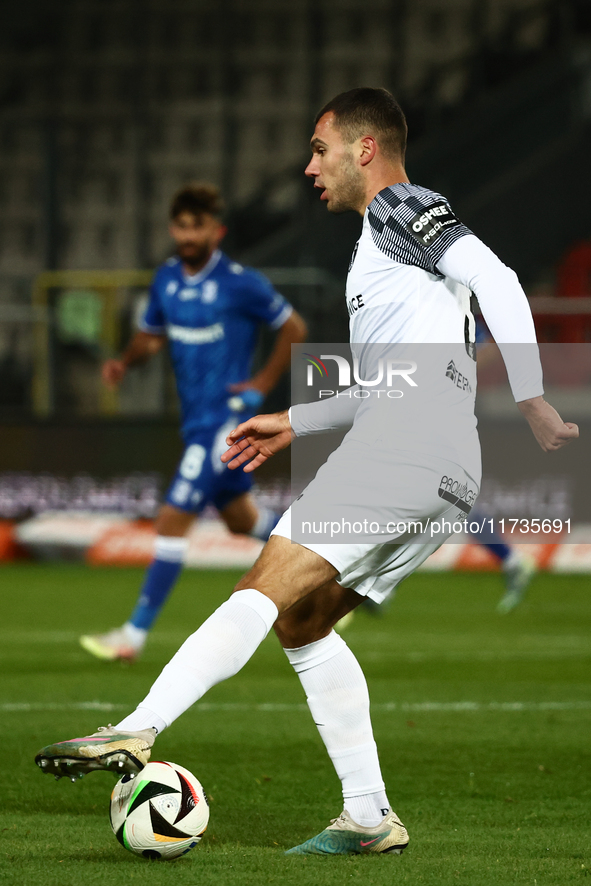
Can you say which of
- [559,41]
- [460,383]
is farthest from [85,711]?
[559,41]

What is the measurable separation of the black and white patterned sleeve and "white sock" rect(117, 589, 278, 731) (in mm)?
895

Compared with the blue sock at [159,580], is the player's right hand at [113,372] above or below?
above

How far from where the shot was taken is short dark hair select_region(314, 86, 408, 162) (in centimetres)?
339

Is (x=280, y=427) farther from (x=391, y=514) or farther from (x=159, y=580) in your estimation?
(x=159, y=580)

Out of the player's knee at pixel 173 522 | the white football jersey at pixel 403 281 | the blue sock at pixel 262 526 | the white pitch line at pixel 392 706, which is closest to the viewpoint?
the white football jersey at pixel 403 281

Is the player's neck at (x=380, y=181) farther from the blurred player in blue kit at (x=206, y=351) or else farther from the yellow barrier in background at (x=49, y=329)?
the yellow barrier in background at (x=49, y=329)

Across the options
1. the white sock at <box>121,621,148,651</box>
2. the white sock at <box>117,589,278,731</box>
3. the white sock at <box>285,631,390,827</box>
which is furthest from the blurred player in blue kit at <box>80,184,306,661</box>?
the white sock at <box>117,589,278,731</box>

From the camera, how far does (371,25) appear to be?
21.9 m

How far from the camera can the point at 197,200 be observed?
7.02 meters

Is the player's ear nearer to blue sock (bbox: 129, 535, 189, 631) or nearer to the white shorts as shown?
the white shorts

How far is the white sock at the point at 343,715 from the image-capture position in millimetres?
3418

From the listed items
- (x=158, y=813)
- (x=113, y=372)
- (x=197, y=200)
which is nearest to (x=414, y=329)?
(x=158, y=813)

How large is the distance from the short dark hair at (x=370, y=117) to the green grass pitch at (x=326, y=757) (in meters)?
1.80

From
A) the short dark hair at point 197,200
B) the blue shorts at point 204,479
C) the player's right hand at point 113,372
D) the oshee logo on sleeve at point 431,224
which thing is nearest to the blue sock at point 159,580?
the blue shorts at point 204,479
